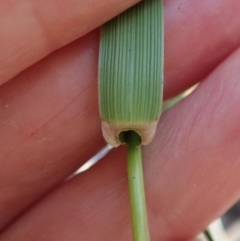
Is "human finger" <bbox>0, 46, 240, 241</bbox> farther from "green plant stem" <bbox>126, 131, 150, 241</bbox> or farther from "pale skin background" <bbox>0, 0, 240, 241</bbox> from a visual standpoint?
"green plant stem" <bbox>126, 131, 150, 241</bbox>

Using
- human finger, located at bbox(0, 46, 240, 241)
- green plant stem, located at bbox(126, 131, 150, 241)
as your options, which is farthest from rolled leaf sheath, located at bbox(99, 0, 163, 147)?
human finger, located at bbox(0, 46, 240, 241)

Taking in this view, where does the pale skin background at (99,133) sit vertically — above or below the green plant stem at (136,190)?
above

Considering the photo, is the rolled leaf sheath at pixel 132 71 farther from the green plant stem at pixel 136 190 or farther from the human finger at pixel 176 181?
the human finger at pixel 176 181

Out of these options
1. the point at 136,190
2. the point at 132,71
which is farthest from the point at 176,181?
the point at 132,71

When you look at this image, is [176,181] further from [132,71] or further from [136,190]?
[132,71]

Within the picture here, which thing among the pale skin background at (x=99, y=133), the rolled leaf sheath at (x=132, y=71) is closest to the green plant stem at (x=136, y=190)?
the rolled leaf sheath at (x=132, y=71)

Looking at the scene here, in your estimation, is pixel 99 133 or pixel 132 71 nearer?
pixel 132 71

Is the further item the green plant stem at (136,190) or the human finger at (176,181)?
the human finger at (176,181)
